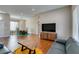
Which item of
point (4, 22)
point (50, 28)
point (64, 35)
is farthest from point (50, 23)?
point (4, 22)

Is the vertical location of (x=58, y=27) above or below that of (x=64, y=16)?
below

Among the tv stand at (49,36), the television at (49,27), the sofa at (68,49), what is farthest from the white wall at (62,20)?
the sofa at (68,49)

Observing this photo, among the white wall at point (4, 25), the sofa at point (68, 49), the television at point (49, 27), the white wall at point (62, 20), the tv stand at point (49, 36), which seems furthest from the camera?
the white wall at point (4, 25)

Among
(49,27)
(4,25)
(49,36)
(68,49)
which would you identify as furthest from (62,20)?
(4,25)

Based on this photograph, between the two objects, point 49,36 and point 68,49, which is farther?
point 49,36

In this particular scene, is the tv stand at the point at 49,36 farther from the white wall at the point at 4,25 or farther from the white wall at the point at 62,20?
the white wall at the point at 4,25

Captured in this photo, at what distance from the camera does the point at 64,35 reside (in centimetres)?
657

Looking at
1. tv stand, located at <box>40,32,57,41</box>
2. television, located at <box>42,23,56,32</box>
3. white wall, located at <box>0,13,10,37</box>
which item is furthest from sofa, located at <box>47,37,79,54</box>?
white wall, located at <box>0,13,10,37</box>

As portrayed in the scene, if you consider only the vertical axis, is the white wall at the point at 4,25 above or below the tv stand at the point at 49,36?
above

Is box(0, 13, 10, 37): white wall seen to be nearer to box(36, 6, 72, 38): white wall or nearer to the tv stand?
the tv stand

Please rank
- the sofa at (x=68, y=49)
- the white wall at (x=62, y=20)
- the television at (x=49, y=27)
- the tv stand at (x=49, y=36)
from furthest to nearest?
the television at (x=49, y=27) → the tv stand at (x=49, y=36) → the white wall at (x=62, y=20) → the sofa at (x=68, y=49)

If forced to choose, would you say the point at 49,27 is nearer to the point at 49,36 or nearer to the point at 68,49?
the point at 49,36

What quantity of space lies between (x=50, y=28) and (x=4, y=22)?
541cm
